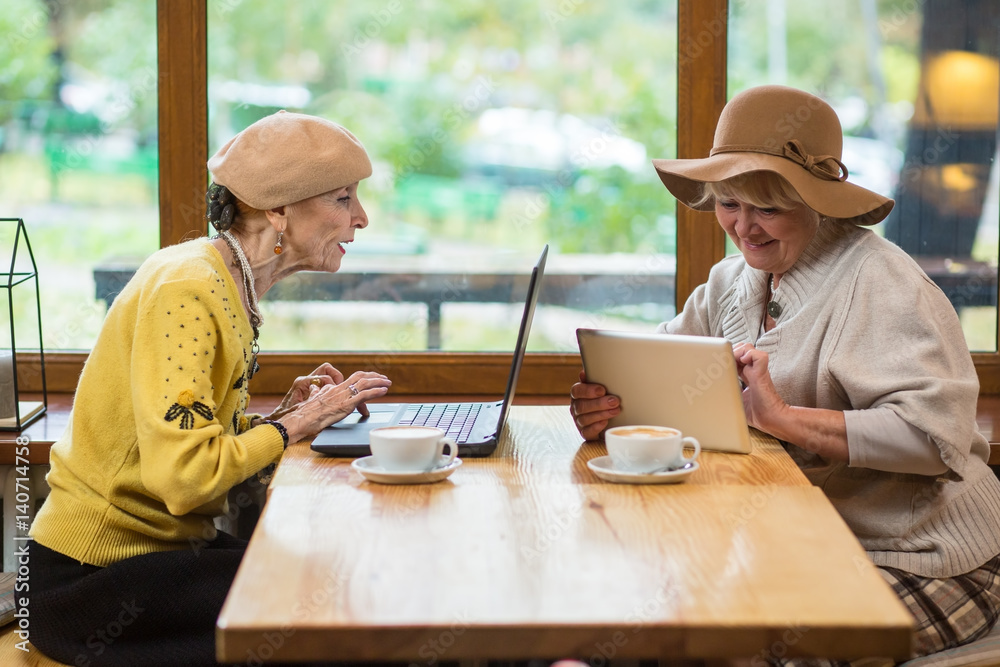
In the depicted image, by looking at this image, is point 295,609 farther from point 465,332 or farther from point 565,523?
point 465,332

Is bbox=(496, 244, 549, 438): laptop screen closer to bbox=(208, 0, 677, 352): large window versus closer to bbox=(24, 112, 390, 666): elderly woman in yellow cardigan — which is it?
bbox=(24, 112, 390, 666): elderly woman in yellow cardigan

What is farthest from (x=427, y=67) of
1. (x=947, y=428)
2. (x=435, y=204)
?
(x=947, y=428)

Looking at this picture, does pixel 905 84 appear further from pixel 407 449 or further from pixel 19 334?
pixel 19 334

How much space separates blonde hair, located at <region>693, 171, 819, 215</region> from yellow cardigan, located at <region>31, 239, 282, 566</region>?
899mm

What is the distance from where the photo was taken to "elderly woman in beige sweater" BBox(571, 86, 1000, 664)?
5.27 feet

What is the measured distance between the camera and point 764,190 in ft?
5.92

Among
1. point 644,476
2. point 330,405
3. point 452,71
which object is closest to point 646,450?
point 644,476

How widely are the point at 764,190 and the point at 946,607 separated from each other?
76cm

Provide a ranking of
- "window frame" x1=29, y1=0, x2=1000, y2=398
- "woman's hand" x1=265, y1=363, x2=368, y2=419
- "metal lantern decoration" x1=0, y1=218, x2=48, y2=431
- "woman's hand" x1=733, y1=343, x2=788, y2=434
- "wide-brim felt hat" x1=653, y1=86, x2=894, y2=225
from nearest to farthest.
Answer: "woman's hand" x1=733, y1=343, x2=788, y2=434
"wide-brim felt hat" x1=653, y1=86, x2=894, y2=225
"woman's hand" x1=265, y1=363, x2=368, y2=419
"metal lantern decoration" x1=0, y1=218, x2=48, y2=431
"window frame" x1=29, y1=0, x2=1000, y2=398

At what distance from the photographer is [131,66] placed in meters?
2.63

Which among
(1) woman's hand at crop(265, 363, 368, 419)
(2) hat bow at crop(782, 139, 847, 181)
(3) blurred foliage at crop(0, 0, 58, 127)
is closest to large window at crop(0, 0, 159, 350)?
(3) blurred foliage at crop(0, 0, 58, 127)

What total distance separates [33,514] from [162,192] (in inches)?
33.8

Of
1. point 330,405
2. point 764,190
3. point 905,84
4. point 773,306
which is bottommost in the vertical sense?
point 330,405

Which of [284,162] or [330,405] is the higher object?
[284,162]
